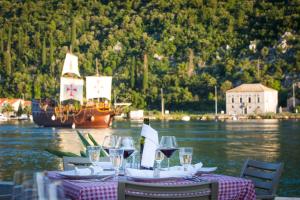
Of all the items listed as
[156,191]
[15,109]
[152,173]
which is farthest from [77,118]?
[156,191]

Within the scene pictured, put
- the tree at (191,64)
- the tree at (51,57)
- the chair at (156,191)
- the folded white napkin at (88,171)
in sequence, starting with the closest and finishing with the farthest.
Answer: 1. the chair at (156,191)
2. the folded white napkin at (88,171)
3. the tree at (191,64)
4. the tree at (51,57)

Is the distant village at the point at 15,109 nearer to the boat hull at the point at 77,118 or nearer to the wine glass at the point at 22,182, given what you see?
the boat hull at the point at 77,118

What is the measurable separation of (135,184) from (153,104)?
12872 cm

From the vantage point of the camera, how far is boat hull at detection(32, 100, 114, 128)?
82.5 m

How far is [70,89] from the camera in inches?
3725

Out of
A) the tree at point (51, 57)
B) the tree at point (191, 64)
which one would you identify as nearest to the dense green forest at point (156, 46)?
the tree at point (51, 57)

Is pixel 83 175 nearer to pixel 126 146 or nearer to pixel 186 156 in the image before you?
pixel 126 146

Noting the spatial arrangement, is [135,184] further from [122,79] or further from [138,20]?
[138,20]

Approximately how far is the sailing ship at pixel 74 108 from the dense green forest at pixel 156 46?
33.5m

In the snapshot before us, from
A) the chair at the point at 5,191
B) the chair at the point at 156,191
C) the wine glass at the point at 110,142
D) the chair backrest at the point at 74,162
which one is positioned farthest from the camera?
the chair backrest at the point at 74,162

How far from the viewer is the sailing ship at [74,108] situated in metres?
83.4

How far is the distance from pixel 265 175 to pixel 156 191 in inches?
71.5

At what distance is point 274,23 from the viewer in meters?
152

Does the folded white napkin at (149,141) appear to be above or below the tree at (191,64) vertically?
below
